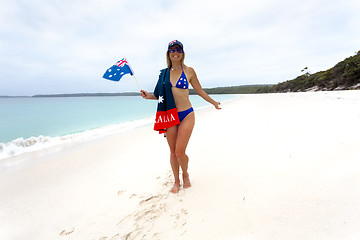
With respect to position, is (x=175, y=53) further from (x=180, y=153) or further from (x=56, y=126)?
(x=56, y=126)

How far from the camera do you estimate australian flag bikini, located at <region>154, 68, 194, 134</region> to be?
242cm

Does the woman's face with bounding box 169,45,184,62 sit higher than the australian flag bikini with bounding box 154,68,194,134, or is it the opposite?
the woman's face with bounding box 169,45,184,62

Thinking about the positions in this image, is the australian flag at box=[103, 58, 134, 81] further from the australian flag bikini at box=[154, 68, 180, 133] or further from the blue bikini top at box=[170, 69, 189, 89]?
the blue bikini top at box=[170, 69, 189, 89]

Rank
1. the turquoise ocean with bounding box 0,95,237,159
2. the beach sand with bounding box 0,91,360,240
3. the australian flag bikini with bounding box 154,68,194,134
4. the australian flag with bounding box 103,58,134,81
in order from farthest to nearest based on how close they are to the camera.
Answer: the turquoise ocean with bounding box 0,95,237,159
the australian flag with bounding box 103,58,134,81
the australian flag bikini with bounding box 154,68,194,134
the beach sand with bounding box 0,91,360,240

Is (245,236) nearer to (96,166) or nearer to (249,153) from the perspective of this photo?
(249,153)

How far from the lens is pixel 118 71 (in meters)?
2.70

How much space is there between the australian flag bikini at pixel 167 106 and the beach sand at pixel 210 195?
1064 millimetres

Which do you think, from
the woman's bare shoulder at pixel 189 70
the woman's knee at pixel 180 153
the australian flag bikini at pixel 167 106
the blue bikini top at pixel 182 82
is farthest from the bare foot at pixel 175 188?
the woman's bare shoulder at pixel 189 70

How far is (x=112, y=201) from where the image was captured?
2.61m

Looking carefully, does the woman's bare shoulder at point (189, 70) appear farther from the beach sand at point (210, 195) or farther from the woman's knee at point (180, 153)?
the beach sand at point (210, 195)

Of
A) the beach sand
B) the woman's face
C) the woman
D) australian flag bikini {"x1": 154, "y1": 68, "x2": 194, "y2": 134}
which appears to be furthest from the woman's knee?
the woman's face

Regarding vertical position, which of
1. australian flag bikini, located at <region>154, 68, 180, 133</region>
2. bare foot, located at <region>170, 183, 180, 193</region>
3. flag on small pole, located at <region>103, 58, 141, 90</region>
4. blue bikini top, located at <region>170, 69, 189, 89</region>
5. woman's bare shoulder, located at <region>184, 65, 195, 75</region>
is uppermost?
flag on small pole, located at <region>103, 58, 141, 90</region>

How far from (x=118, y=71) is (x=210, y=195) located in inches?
89.7

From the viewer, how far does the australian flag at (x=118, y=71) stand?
2682mm
